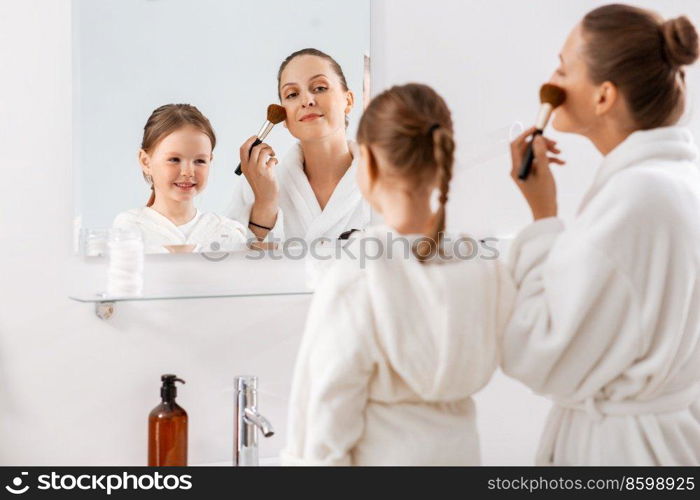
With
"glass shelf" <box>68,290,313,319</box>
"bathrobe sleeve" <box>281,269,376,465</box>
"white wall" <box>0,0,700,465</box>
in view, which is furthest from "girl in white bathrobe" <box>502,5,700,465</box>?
"glass shelf" <box>68,290,313,319</box>

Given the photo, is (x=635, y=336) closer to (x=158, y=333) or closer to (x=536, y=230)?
(x=536, y=230)

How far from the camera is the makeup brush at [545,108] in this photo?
1.23 m

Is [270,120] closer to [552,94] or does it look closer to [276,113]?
[276,113]

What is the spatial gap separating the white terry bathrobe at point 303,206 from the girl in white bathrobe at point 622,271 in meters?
0.47

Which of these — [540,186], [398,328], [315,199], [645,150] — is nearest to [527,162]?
[540,186]

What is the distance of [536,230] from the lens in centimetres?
118

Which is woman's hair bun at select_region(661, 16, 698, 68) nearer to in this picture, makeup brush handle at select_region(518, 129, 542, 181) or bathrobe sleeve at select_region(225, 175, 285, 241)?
makeup brush handle at select_region(518, 129, 542, 181)

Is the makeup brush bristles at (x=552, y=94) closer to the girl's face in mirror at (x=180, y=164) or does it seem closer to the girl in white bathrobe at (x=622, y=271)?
the girl in white bathrobe at (x=622, y=271)

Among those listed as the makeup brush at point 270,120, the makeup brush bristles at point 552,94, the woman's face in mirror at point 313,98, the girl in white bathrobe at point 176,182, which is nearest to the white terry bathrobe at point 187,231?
the girl in white bathrobe at point 176,182

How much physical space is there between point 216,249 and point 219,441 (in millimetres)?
353

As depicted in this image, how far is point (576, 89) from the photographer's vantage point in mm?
1231

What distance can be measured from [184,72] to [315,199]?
1.09 ft

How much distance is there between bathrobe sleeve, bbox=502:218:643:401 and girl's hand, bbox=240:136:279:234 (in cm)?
57

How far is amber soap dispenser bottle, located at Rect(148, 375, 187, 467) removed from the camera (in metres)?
1.47
